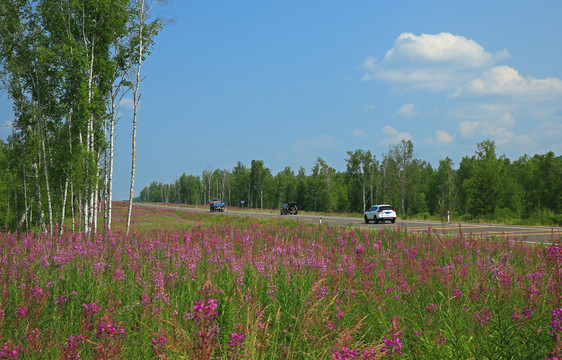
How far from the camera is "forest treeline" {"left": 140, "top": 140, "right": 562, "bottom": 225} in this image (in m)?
56.1

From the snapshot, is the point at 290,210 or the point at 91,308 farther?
the point at 290,210

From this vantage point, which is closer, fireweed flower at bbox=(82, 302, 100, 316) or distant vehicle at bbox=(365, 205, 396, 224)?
fireweed flower at bbox=(82, 302, 100, 316)

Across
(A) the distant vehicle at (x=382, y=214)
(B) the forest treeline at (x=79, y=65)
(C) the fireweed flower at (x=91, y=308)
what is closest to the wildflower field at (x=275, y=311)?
(C) the fireweed flower at (x=91, y=308)

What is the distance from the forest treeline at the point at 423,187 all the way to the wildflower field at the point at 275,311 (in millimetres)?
32114

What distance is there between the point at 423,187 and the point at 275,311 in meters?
111

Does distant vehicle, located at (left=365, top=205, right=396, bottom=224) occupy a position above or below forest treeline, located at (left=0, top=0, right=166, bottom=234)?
below

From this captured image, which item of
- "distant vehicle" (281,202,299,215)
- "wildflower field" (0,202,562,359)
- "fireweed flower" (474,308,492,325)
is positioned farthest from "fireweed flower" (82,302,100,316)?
"distant vehicle" (281,202,299,215)

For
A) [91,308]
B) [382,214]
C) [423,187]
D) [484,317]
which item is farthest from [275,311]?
[423,187]

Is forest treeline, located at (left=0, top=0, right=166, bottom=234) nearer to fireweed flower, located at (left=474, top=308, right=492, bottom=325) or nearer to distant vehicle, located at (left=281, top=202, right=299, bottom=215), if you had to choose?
fireweed flower, located at (left=474, top=308, right=492, bottom=325)

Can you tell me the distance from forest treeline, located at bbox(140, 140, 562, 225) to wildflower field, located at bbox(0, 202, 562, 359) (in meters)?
32.1

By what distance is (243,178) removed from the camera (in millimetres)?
120188

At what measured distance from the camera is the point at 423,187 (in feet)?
355

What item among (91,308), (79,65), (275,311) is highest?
(79,65)

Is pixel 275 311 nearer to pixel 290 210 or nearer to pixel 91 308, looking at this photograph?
pixel 91 308
